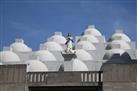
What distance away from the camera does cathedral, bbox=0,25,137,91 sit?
65.6 ft

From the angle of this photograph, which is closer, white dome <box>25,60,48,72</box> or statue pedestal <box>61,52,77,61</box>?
statue pedestal <box>61,52,77,61</box>

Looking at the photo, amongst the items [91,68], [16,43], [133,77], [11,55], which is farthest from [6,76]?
[16,43]

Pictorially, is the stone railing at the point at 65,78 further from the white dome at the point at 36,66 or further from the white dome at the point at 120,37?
the white dome at the point at 120,37

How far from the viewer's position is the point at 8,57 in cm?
3819

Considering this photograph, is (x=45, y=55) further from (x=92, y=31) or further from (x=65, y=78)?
(x=65, y=78)

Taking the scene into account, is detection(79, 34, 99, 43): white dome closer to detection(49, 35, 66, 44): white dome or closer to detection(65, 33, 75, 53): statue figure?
detection(49, 35, 66, 44): white dome

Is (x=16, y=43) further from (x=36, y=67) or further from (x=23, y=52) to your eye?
(x=36, y=67)

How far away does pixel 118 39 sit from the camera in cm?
4259

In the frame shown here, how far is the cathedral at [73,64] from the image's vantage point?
20.0m

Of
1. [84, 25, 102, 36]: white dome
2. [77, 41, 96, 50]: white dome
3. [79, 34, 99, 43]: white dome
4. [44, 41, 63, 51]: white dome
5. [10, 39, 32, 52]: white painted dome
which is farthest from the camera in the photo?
[84, 25, 102, 36]: white dome

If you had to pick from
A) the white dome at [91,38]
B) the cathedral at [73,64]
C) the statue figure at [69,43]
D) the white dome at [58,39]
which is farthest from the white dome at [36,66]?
the white dome at [91,38]

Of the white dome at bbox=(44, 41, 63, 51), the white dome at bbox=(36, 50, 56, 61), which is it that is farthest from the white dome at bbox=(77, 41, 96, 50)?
the white dome at bbox=(36, 50, 56, 61)

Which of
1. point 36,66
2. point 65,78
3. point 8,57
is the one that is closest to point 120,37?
point 8,57

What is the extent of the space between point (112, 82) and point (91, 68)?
574 inches
